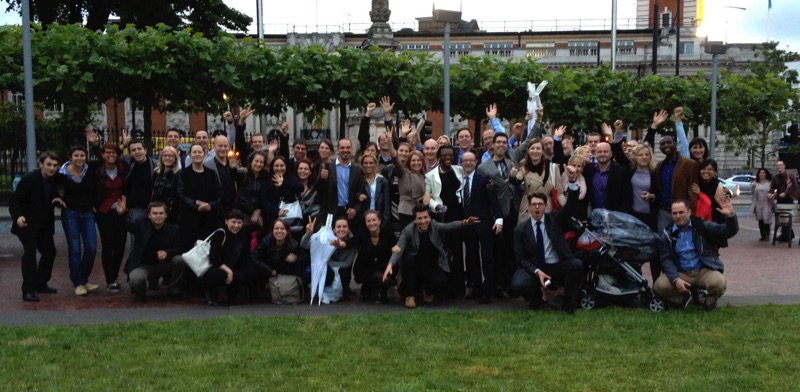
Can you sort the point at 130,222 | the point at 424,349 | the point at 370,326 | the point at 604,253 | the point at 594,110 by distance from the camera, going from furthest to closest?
1. the point at 594,110
2. the point at 130,222
3. the point at 604,253
4. the point at 370,326
5. the point at 424,349

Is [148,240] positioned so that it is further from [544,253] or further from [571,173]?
[571,173]

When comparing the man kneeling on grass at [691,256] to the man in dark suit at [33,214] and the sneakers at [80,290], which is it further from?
the man in dark suit at [33,214]

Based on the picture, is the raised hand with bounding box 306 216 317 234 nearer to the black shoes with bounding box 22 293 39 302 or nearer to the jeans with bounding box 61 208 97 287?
the jeans with bounding box 61 208 97 287

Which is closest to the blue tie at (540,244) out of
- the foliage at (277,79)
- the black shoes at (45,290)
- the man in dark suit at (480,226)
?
the man in dark suit at (480,226)

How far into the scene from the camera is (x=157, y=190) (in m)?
10.7

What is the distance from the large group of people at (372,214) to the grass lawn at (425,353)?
0.84 m

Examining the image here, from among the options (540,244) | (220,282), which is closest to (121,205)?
(220,282)

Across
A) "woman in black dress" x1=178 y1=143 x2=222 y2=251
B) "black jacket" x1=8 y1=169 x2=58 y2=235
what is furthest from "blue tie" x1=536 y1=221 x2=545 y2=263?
"black jacket" x1=8 y1=169 x2=58 y2=235

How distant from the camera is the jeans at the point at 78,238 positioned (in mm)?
10484

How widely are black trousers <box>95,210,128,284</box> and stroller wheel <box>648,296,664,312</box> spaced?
6.18 m

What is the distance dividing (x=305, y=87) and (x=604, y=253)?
9.47 meters

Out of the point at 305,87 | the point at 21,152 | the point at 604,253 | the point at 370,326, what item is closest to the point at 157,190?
the point at 370,326

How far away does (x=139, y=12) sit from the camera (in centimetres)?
2803

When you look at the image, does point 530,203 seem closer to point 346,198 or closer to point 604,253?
point 604,253
